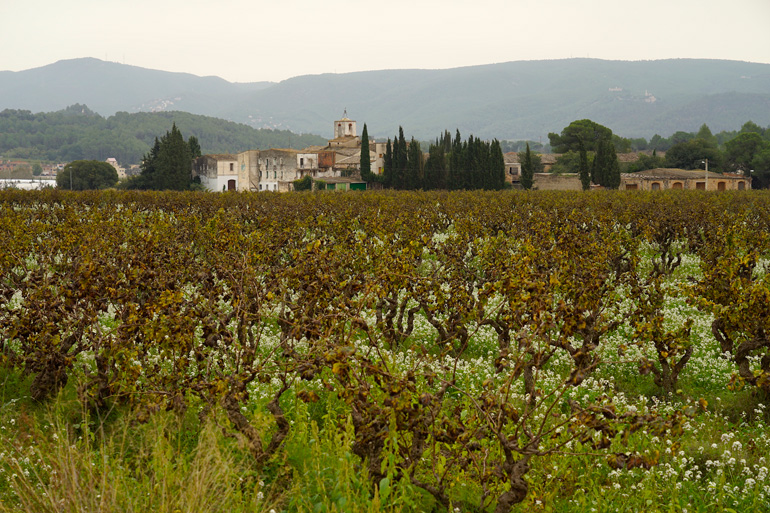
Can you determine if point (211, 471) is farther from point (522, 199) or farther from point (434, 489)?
point (522, 199)

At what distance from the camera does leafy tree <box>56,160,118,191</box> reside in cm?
9690

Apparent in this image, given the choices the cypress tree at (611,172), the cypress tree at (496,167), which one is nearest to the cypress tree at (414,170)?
the cypress tree at (496,167)

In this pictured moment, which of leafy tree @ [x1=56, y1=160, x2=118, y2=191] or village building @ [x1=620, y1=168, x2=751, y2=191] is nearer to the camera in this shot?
village building @ [x1=620, y1=168, x2=751, y2=191]

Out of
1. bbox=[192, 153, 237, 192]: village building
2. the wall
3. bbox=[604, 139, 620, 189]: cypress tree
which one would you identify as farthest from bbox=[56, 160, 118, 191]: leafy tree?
bbox=[604, 139, 620, 189]: cypress tree

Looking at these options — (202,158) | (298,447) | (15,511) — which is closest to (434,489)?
(298,447)

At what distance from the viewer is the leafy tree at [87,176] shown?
9690cm

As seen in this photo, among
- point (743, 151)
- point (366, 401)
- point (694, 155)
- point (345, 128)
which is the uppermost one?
point (345, 128)

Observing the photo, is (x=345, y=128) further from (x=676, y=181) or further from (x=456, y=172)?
(x=676, y=181)

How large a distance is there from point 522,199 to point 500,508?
118ft

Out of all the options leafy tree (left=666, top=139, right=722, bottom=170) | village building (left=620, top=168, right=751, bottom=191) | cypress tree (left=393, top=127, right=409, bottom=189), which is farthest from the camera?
leafy tree (left=666, top=139, right=722, bottom=170)

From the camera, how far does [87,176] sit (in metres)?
98.1

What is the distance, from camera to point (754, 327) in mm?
8352

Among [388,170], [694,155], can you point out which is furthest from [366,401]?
[694,155]

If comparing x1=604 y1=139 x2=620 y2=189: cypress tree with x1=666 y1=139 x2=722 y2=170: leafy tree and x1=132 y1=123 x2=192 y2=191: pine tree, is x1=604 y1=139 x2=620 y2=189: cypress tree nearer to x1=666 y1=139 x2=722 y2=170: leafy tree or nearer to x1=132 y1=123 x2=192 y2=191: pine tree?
x1=666 y1=139 x2=722 y2=170: leafy tree
